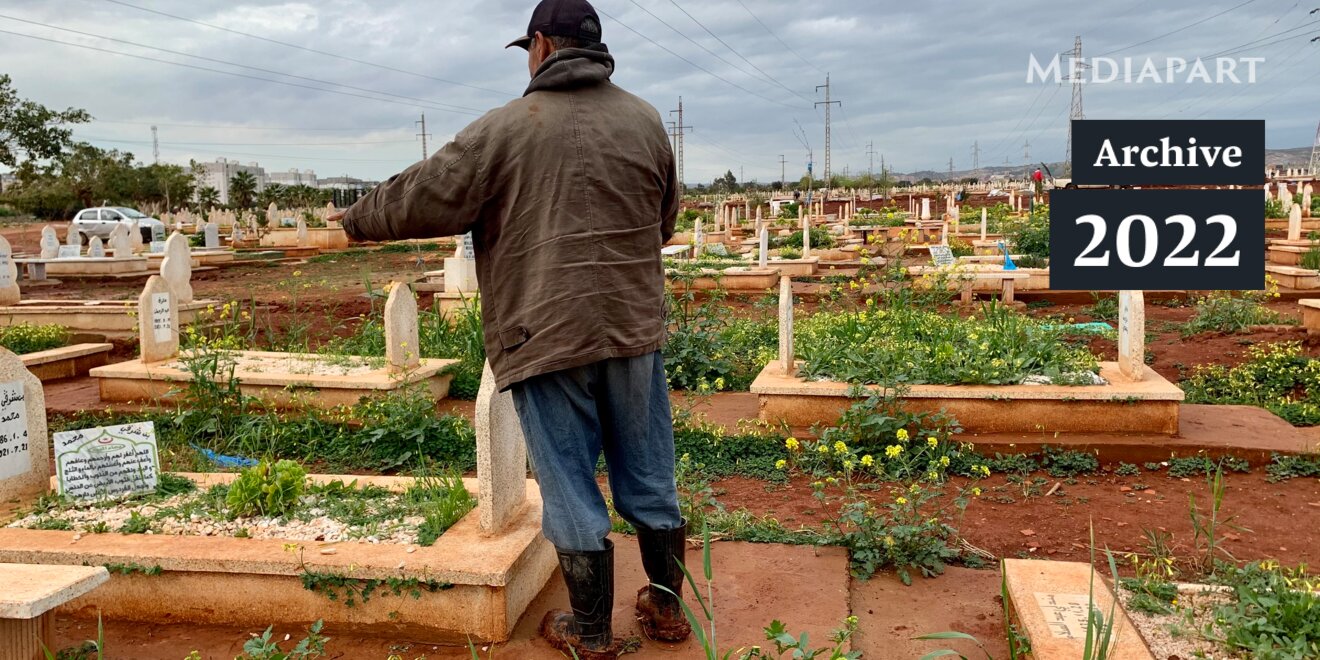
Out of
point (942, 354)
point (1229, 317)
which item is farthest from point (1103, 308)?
point (942, 354)

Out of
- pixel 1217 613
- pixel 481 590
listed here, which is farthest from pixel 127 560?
pixel 1217 613

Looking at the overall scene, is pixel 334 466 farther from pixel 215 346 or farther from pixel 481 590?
pixel 481 590

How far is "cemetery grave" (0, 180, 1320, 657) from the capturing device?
10.7 ft

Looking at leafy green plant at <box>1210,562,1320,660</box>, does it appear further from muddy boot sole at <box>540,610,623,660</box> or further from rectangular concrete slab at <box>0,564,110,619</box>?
rectangular concrete slab at <box>0,564,110,619</box>

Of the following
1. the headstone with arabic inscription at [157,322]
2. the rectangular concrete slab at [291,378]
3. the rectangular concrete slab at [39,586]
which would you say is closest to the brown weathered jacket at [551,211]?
the rectangular concrete slab at [39,586]

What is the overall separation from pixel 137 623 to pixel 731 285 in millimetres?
12263

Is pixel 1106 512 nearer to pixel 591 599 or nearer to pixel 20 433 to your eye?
pixel 591 599

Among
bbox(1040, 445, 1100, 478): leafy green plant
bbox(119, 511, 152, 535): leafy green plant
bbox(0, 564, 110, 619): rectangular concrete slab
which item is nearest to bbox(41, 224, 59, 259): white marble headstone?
bbox(119, 511, 152, 535): leafy green plant

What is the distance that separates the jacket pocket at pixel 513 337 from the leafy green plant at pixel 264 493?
59.7 inches

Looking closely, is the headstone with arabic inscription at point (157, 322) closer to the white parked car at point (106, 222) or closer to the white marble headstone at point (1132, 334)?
the white marble headstone at point (1132, 334)

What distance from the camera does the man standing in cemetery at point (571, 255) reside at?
8.95 ft

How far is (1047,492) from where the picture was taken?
5.12m

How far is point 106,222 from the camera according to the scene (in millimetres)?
34000

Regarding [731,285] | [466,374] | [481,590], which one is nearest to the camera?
[481,590]
